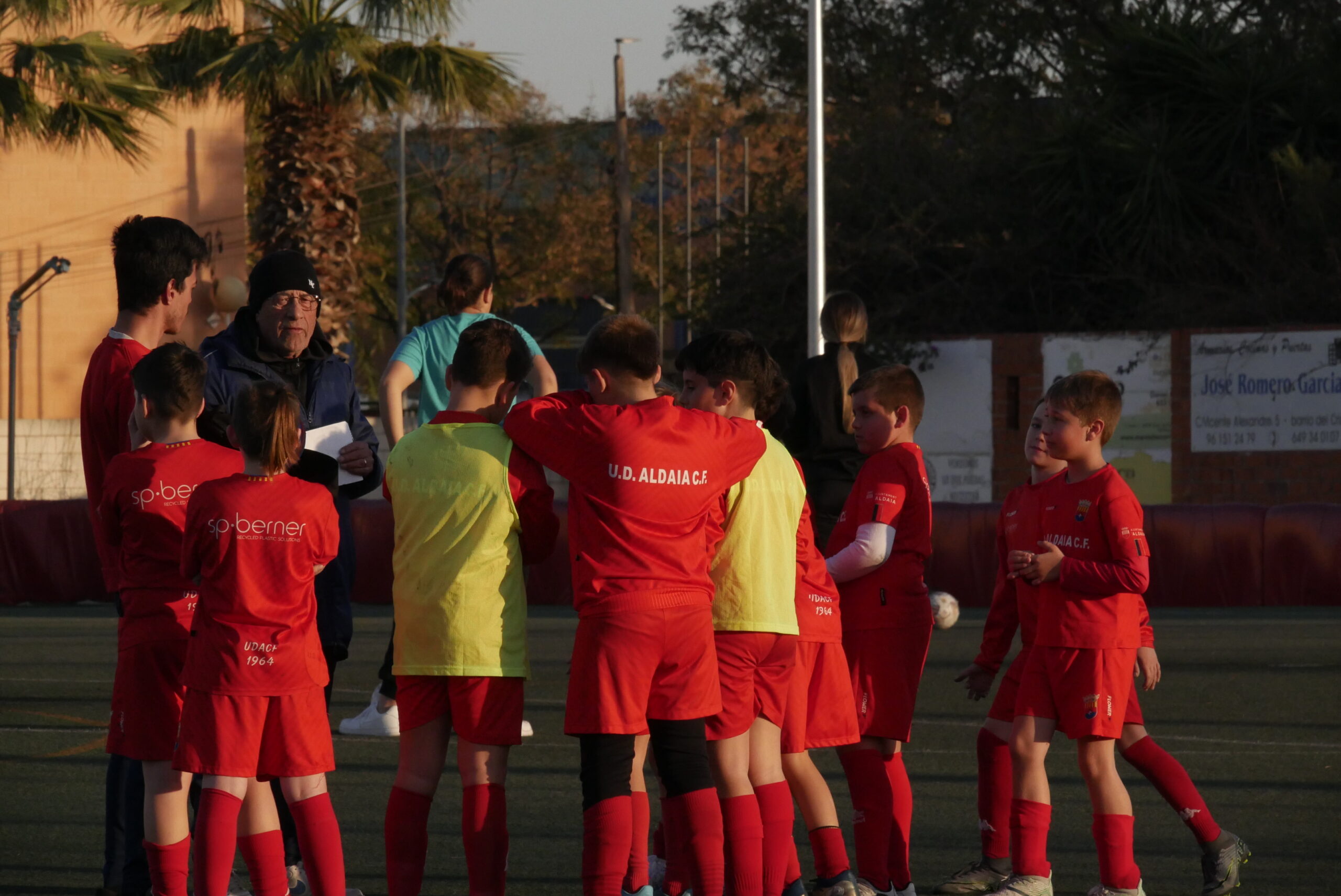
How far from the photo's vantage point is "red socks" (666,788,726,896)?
435cm

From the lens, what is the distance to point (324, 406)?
524 cm

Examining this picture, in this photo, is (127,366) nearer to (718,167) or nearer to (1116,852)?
(1116,852)

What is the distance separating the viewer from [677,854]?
455 centimetres

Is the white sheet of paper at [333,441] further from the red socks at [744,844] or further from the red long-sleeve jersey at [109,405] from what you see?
the red socks at [744,844]

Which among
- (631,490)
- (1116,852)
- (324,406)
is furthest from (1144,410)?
(631,490)

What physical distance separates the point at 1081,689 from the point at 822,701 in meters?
0.76

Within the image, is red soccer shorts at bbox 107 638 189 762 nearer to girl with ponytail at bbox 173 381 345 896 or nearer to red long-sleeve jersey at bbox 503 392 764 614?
girl with ponytail at bbox 173 381 345 896

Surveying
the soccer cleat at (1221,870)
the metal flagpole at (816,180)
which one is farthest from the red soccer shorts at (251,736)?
the metal flagpole at (816,180)

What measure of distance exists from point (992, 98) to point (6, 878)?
2730 centimetres

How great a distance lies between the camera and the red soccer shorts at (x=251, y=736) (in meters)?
4.32

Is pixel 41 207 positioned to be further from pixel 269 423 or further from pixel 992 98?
pixel 269 423

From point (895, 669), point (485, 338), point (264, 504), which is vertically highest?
point (485, 338)

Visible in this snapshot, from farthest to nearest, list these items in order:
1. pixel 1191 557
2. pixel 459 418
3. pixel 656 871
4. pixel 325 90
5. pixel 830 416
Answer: pixel 325 90
pixel 1191 557
pixel 830 416
pixel 656 871
pixel 459 418

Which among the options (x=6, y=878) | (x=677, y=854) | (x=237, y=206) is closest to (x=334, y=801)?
(x=6, y=878)
